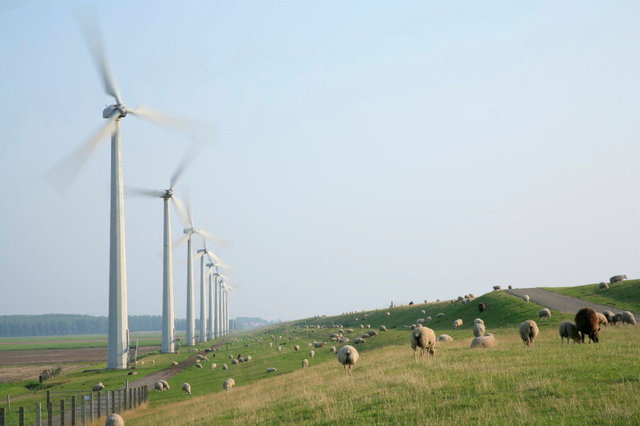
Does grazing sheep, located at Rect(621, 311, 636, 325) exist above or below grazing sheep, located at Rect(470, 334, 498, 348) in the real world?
above

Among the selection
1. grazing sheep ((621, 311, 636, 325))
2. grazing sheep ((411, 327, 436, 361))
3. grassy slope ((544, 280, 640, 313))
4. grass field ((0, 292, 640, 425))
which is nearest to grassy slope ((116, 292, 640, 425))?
grass field ((0, 292, 640, 425))

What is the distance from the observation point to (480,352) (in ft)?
112

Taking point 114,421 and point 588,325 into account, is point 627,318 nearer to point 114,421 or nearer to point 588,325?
point 588,325

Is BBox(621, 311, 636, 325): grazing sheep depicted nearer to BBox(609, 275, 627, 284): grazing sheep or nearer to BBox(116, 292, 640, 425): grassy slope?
BBox(116, 292, 640, 425): grassy slope

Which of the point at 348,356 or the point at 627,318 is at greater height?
the point at 627,318

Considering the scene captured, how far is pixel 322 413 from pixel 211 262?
164 metres

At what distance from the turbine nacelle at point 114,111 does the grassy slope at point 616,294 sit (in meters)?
58.0

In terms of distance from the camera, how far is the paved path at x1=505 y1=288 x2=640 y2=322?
6172 centimetres

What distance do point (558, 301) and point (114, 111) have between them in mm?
56653

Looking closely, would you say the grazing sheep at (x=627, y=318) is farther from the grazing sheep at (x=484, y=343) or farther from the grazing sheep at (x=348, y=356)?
the grazing sheep at (x=348, y=356)

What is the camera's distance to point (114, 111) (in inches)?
2864

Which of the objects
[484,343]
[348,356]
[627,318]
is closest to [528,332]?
[484,343]

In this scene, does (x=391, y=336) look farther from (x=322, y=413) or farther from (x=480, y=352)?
(x=322, y=413)

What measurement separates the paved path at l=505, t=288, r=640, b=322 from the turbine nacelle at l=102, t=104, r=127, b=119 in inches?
2093
